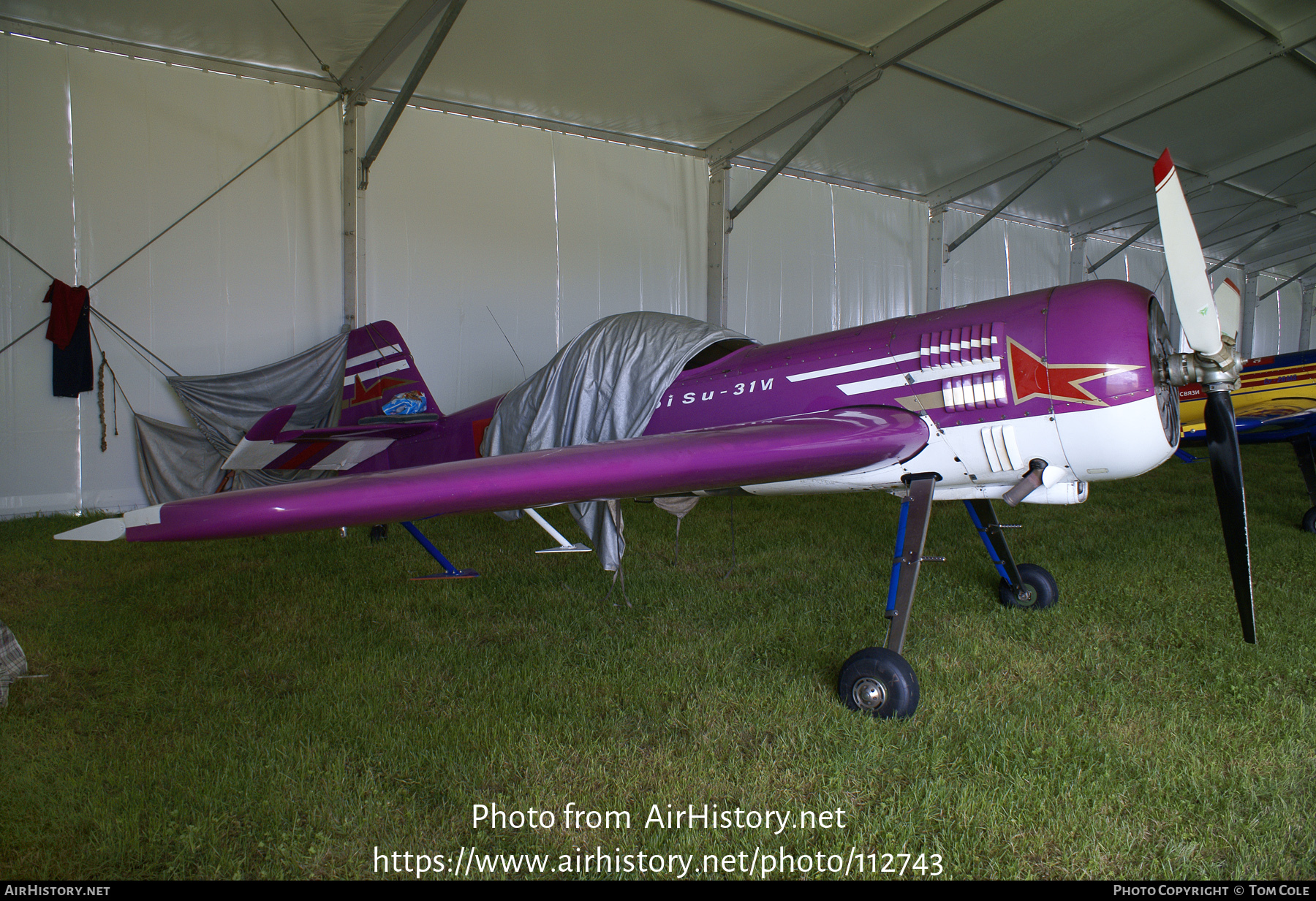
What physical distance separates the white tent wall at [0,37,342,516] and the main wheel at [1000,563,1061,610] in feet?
27.1

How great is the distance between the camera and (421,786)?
2336 mm

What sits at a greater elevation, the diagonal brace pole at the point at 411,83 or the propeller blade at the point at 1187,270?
the diagonal brace pole at the point at 411,83

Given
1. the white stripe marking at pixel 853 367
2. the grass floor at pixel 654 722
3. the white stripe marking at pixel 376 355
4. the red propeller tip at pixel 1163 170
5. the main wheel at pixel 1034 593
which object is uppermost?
the red propeller tip at pixel 1163 170

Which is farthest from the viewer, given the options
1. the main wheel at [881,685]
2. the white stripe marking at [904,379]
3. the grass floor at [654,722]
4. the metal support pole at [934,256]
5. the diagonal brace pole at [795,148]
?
the metal support pole at [934,256]

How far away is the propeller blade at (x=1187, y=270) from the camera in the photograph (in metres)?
2.89

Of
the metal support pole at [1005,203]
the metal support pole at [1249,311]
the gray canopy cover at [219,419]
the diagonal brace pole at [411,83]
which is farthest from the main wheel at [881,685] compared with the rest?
the metal support pole at [1249,311]

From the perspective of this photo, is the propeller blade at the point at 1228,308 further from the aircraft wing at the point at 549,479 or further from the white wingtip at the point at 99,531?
the white wingtip at the point at 99,531

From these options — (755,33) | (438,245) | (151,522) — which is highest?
(755,33)

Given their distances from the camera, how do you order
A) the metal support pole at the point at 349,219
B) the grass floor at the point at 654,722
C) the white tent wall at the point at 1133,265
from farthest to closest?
1. the white tent wall at the point at 1133,265
2. the metal support pole at the point at 349,219
3. the grass floor at the point at 654,722

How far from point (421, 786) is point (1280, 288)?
3539 centimetres

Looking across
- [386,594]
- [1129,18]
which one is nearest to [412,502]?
[386,594]

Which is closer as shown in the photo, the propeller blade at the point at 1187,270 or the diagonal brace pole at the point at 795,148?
the propeller blade at the point at 1187,270

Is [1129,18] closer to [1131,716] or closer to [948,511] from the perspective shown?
[948,511]

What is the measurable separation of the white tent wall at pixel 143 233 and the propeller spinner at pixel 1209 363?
8720 millimetres
